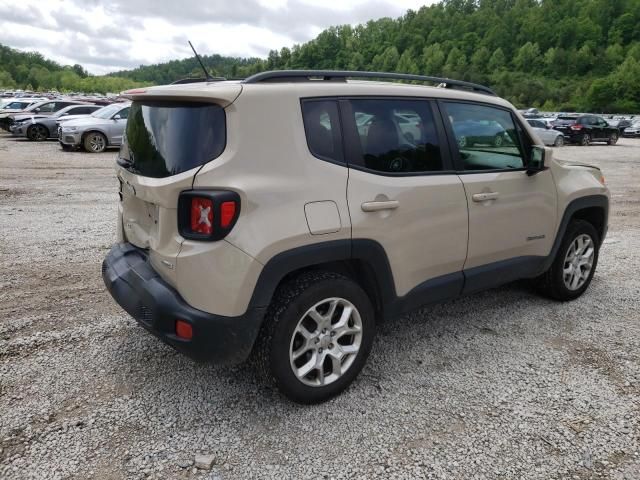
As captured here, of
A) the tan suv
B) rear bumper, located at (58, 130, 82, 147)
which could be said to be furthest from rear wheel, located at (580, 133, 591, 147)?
the tan suv

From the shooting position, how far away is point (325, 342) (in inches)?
112

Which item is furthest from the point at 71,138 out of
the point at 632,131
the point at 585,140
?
the point at 632,131

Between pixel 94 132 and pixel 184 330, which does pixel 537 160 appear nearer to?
pixel 184 330

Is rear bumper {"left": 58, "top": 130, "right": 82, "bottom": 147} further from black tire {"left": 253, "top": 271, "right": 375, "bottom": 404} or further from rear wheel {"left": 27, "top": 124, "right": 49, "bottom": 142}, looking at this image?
black tire {"left": 253, "top": 271, "right": 375, "bottom": 404}

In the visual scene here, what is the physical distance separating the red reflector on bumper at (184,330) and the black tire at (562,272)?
10.4 ft

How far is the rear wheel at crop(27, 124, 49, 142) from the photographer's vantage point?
1891 centimetres

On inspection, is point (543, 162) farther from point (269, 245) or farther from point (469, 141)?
point (269, 245)

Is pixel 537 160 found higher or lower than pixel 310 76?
lower

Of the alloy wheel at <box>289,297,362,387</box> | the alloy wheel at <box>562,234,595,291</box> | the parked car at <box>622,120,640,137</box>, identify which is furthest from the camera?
the parked car at <box>622,120,640,137</box>

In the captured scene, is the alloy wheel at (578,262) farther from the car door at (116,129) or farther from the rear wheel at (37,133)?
the rear wheel at (37,133)

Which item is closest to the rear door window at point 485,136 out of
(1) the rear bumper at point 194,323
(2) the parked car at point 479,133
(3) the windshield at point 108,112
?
(2) the parked car at point 479,133

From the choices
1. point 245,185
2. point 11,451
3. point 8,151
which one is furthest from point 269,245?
point 8,151

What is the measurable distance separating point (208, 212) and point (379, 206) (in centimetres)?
98

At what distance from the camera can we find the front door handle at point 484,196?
3.38m
